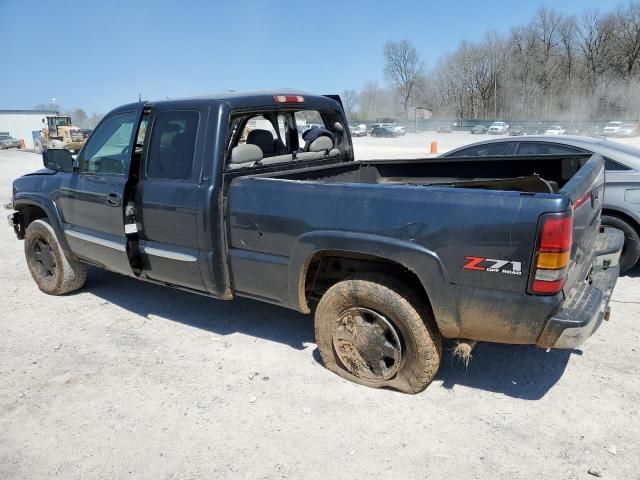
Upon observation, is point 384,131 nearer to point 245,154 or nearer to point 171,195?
point 245,154

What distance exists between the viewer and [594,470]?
2.64 m

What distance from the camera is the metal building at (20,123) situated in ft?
212

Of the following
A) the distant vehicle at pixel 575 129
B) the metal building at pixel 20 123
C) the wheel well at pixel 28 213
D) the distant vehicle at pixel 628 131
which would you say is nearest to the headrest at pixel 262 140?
the wheel well at pixel 28 213

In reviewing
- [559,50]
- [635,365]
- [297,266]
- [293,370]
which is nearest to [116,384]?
[293,370]

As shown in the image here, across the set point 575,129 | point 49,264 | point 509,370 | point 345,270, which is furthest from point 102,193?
point 575,129

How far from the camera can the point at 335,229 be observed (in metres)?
3.18

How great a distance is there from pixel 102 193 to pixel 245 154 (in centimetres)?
144

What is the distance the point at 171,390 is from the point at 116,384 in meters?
0.44

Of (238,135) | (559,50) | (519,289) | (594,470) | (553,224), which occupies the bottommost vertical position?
(594,470)

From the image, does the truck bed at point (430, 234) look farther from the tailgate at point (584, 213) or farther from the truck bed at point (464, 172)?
the truck bed at point (464, 172)

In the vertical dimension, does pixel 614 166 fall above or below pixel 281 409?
above

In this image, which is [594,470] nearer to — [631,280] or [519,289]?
[519,289]

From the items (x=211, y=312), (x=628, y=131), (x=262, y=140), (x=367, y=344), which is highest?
(x=262, y=140)

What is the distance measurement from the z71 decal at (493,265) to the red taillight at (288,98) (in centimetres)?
235
